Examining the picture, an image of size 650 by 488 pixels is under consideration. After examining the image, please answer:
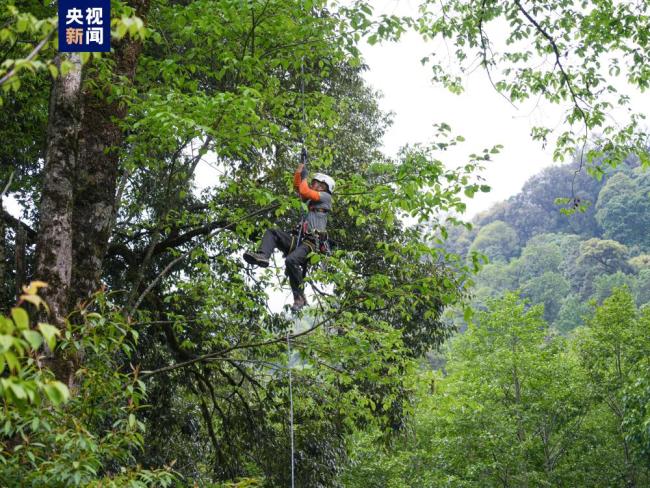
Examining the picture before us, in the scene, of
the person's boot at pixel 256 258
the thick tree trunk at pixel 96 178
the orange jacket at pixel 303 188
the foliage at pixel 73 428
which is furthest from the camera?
the orange jacket at pixel 303 188

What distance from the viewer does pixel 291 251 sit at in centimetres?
749

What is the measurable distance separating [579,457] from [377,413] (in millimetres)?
13952

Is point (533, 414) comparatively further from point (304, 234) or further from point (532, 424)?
point (304, 234)

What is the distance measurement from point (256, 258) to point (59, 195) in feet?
6.52

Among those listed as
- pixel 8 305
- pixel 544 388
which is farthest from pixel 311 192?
pixel 544 388

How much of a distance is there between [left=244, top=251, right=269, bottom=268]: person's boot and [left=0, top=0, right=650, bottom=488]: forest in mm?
394

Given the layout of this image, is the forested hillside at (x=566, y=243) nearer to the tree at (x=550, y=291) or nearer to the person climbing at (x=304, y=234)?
the tree at (x=550, y=291)

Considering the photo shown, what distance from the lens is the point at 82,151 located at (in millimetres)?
6578

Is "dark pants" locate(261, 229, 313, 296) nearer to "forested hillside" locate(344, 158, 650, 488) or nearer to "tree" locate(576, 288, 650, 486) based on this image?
"forested hillside" locate(344, 158, 650, 488)

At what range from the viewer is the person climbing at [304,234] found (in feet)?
23.6

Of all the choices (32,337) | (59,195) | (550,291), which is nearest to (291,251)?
(59,195)

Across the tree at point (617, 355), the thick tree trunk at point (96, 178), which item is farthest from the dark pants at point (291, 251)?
the tree at point (617, 355)

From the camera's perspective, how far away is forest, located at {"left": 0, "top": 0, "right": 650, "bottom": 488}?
14.2ft

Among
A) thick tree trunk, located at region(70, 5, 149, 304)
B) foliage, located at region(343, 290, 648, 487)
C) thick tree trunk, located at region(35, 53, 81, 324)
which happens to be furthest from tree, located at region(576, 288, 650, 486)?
thick tree trunk, located at region(35, 53, 81, 324)
